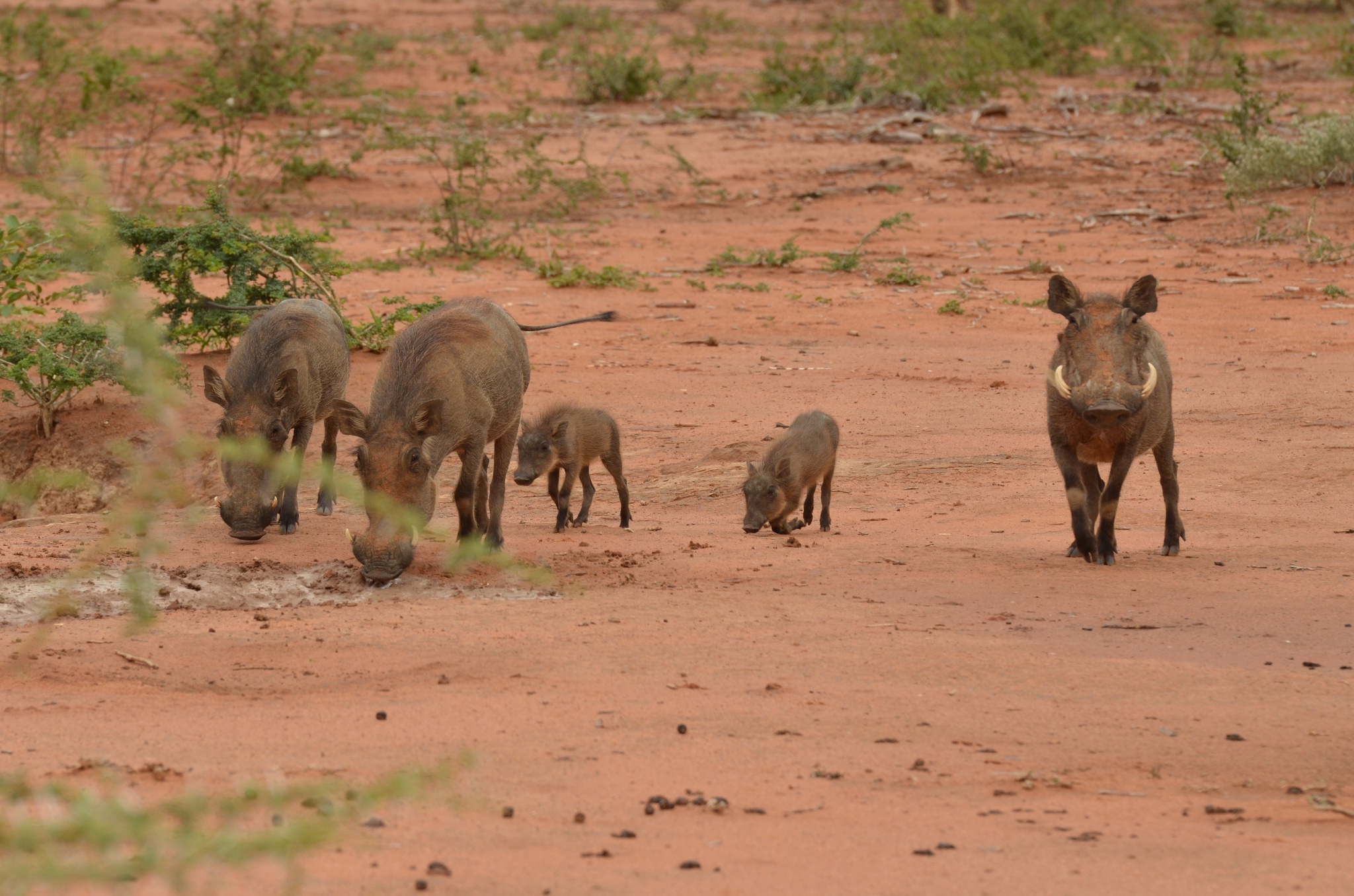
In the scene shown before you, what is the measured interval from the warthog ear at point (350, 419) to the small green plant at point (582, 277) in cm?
832

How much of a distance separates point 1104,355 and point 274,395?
13.6 ft

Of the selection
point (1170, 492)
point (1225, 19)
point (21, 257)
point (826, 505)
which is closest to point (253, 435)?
point (21, 257)

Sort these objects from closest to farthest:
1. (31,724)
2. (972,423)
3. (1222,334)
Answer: (31,724) → (972,423) → (1222,334)

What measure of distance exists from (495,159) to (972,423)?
1040 centimetres

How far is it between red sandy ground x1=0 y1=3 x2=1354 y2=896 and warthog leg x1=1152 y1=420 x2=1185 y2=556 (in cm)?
22

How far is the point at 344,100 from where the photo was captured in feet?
80.2

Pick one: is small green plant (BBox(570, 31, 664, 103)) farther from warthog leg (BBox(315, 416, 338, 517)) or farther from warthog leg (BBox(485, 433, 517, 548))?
warthog leg (BBox(485, 433, 517, 548))

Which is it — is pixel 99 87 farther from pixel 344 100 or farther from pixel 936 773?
pixel 936 773

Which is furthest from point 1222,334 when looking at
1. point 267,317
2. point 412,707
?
point 412,707

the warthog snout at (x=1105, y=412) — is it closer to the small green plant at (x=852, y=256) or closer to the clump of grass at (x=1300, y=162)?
the small green plant at (x=852, y=256)

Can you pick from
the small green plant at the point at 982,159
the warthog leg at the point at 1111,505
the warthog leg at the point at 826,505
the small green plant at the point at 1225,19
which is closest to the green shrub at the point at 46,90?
the small green plant at the point at 982,159

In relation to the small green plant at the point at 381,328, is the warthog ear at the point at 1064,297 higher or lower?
higher

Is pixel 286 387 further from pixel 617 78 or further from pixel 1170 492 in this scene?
pixel 617 78

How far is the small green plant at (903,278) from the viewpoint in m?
15.9
